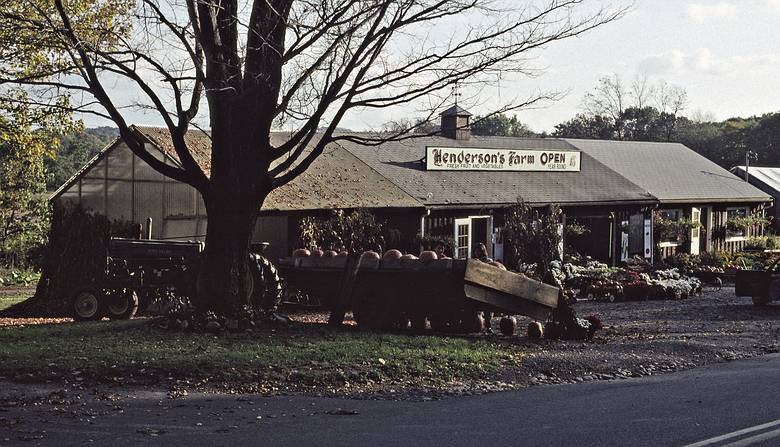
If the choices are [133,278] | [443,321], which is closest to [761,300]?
[443,321]

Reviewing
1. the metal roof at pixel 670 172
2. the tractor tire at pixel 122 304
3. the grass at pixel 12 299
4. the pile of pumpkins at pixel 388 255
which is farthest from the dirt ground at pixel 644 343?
the metal roof at pixel 670 172

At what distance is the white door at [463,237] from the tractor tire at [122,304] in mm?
11795

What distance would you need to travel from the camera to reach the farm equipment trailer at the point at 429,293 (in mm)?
14555

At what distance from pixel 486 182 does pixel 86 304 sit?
52.6 ft

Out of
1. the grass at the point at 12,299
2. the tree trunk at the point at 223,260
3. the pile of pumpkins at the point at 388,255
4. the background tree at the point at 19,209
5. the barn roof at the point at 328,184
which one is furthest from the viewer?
the background tree at the point at 19,209

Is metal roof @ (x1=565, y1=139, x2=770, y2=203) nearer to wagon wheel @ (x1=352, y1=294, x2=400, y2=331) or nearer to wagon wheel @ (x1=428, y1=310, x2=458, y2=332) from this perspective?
wagon wheel @ (x1=428, y1=310, x2=458, y2=332)

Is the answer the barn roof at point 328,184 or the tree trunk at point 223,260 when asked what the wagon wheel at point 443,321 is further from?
the barn roof at point 328,184

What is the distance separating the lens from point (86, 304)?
19.8 m

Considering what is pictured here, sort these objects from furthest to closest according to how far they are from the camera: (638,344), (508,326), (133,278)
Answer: (133,278) < (508,326) < (638,344)

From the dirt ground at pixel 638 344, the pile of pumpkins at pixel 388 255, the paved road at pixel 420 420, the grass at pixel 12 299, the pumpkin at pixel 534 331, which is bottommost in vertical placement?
the grass at pixel 12 299

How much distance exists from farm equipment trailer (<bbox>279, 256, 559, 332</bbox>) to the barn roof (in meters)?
8.23

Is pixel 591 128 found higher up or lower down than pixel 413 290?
higher up

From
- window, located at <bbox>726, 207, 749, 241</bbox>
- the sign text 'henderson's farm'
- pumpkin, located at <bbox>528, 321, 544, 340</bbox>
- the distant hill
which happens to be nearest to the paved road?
pumpkin, located at <bbox>528, 321, 544, 340</bbox>

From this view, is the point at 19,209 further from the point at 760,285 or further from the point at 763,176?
the point at 763,176
